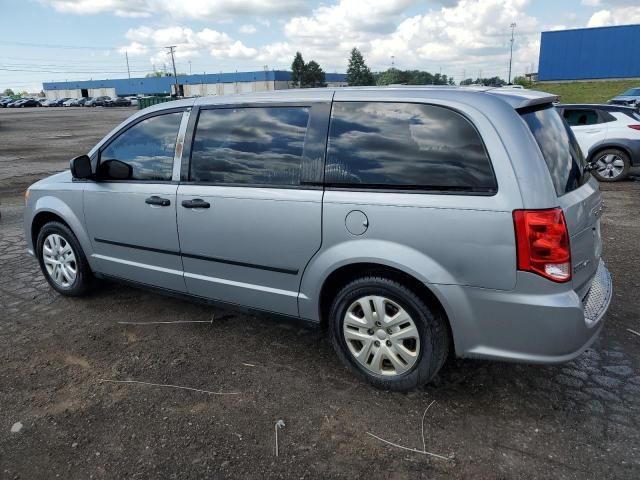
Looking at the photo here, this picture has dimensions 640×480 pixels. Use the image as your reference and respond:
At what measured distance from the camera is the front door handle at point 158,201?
375 cm

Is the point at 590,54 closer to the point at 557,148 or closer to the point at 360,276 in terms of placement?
the point at 557,148

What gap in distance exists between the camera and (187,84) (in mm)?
109938

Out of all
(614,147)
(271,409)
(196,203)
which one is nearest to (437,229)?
(271,409)

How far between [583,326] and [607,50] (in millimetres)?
55795

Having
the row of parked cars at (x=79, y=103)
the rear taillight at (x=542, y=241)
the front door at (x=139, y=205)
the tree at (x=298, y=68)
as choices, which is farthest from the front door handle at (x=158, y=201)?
the tree at (x=298, y=68)

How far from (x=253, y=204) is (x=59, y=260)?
241 cm

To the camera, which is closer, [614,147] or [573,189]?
[573,189]

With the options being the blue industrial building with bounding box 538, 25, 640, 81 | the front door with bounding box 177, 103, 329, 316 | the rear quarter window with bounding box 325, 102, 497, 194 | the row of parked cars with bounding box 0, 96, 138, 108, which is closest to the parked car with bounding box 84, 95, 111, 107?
the row of parked cars with bounding box 0, 96, 138, 108

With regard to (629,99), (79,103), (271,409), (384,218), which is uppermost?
(79,103)

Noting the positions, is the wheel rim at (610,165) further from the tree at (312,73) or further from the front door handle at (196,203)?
the tree at (312,73)

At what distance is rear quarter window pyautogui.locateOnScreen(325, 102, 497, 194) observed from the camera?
107 inches

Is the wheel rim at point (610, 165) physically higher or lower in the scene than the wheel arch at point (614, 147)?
lower

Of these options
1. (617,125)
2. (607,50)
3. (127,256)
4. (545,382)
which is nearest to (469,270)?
(545,382)

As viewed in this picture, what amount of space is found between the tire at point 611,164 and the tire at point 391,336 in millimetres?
9263
